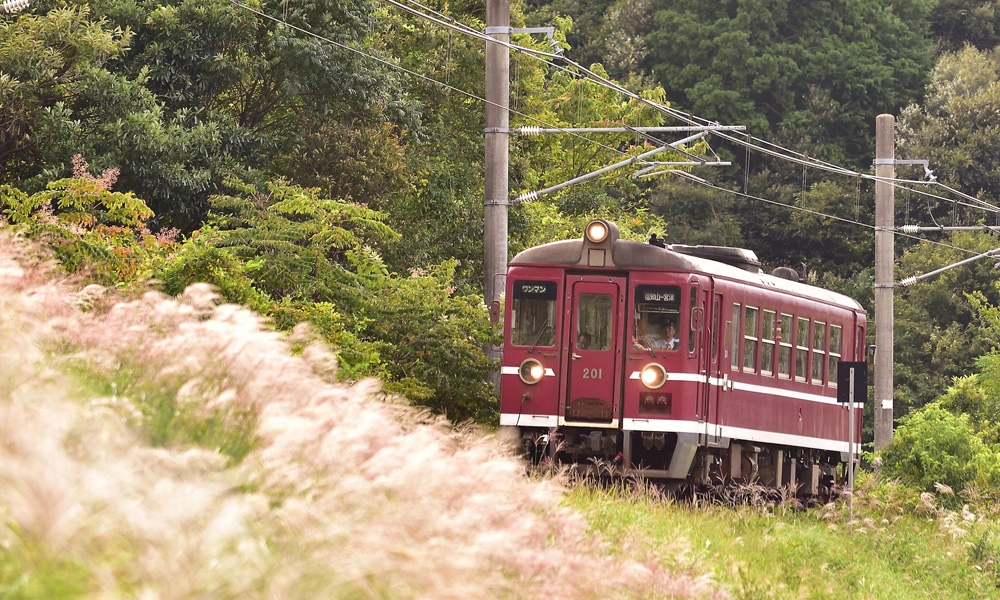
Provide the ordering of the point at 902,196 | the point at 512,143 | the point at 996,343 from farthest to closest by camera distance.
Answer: the point at 902,196
the point at 996,343
the point at 512,143

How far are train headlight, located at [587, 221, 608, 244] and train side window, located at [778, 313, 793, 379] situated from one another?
346cm

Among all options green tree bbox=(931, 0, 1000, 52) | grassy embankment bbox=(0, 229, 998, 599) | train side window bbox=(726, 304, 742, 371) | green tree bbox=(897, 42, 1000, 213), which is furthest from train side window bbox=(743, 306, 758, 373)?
green tree bbox=(931, 0, 1000, 52)

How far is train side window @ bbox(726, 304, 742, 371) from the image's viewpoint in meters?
18.5

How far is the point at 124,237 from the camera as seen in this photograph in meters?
19.6

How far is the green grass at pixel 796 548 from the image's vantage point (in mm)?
11742

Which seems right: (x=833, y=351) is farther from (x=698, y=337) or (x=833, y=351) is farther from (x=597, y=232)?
(x=597, y=232)

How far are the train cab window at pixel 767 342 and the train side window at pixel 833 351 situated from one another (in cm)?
247

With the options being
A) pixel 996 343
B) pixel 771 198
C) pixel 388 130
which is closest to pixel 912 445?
pixel 388 130

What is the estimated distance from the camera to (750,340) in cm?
1909

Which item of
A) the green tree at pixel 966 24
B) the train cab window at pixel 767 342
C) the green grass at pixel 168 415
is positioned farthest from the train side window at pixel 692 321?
the green tree at pixel 966 24

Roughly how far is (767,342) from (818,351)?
84.1 inches

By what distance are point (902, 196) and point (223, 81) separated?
107ft

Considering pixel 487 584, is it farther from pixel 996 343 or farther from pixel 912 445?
pixel 996 343

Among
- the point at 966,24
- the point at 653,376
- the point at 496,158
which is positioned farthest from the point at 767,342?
the point at 966,24
